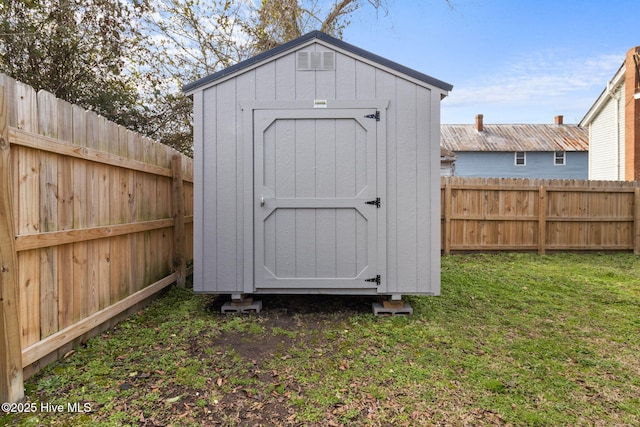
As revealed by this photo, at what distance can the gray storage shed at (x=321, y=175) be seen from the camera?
3.64 m

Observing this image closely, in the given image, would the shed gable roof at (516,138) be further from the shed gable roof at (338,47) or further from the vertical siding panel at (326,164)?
the vertical siding panel at (326,164)

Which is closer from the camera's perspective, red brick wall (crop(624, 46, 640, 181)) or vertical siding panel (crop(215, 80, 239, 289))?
vertical siding panel (crop(215, 80, 239, 289))

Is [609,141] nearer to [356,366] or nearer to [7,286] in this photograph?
[356,366]

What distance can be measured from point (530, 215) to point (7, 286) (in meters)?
8.12

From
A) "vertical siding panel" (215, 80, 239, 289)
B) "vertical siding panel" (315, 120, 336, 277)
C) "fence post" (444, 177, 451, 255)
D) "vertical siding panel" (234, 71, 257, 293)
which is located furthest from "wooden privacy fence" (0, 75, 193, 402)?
"fence post" (444, 177, 451, 255)

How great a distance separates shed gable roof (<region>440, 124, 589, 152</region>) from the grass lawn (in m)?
17.5

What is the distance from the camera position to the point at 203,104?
145 inches

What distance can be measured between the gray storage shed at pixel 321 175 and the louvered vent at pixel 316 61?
0.03ft

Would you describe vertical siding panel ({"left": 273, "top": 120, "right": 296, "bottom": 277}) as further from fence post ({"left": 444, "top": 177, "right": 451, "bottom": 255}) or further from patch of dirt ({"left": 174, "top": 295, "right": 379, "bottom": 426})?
fence post ({"left": 444, "top": 177, "right": 451, "bottom": 255})

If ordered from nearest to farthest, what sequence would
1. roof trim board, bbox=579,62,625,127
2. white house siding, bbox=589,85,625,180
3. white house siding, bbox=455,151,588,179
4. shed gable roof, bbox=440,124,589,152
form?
roof trim board, bbox=579,62,625,127 → white house siding, bbox=589,85,625,180 → shed gable roof, bbox=440,124,589,152 → white house siding, bbox=455,151,588,179

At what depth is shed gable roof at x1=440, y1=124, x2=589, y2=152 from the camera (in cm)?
2002

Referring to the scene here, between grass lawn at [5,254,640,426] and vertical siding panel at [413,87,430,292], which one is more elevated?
vertical siding panel at [413,87,430,292]

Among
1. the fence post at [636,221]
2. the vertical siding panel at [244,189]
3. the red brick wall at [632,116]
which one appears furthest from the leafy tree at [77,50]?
the red brick wall at [632,116]

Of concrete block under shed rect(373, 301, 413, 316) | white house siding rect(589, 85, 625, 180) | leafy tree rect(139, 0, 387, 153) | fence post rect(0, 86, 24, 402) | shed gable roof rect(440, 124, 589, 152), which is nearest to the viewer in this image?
fence post rect(0, 86, 24, 402)
